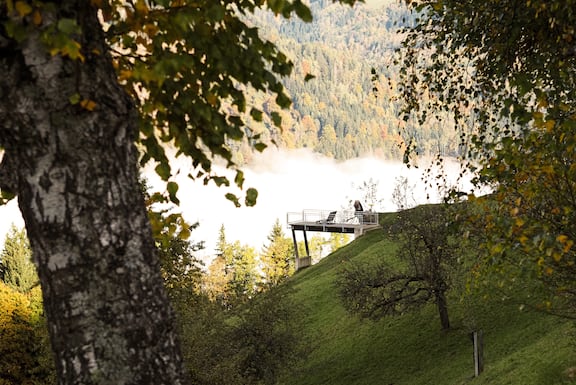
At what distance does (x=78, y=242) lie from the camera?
3438 mm

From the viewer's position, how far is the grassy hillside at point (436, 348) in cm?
2052

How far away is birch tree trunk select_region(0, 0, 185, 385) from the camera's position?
3434 millimetres

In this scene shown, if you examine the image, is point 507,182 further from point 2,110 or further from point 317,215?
point 317,215

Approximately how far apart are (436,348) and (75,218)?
2745cm

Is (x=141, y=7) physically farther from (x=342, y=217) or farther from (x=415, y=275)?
(x=342, y=217)

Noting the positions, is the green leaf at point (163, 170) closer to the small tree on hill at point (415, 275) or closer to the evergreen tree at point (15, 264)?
the small tree on hill at point (415, 275)

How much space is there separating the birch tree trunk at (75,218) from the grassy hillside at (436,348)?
1631 cm

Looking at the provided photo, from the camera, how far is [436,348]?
1134 inches

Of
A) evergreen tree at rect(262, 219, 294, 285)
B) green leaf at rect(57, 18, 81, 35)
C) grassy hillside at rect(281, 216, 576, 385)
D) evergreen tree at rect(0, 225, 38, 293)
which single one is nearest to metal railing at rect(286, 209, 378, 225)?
grassy hillside at rect(281, 216, 576, 385)

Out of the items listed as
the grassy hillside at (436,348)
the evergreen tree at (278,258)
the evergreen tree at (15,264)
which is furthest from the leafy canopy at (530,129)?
the evergreen tree at (278,258)

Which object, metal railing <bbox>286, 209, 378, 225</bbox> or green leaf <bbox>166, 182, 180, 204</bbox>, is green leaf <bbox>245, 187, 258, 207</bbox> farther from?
metal railing <bbox>286, 209, 378, 225</bbox>

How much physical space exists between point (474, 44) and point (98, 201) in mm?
6763

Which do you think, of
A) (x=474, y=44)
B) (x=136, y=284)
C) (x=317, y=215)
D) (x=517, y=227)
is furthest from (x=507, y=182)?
(x=317, y=215)

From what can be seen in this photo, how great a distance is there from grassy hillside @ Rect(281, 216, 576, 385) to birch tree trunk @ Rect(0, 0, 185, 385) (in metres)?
16.3
